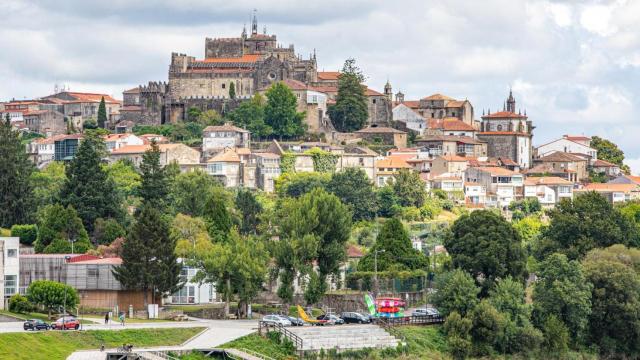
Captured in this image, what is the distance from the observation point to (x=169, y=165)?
383 ft

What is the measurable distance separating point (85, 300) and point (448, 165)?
5921 cm

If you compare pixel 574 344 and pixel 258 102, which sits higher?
pixel 258 102

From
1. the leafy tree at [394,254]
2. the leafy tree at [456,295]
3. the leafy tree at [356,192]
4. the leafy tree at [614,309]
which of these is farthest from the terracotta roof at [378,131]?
the leafy tree at [456,295]

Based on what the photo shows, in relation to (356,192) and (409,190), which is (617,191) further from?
(356,192)

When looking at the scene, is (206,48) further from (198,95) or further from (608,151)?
(608,151)

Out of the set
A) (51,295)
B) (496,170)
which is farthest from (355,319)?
(496,170)

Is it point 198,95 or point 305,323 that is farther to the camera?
point 198,95

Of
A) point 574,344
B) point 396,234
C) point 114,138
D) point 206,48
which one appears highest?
point 206,48

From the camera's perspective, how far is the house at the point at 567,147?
152m

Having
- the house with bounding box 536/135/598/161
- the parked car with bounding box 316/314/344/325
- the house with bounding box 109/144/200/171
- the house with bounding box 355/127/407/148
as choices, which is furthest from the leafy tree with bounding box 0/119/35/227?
the house with bounding box 536/135/598/161

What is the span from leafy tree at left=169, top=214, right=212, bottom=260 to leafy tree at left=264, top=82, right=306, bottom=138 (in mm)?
39328

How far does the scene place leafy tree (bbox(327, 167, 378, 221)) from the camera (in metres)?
115

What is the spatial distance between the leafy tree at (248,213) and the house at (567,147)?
5425 cm

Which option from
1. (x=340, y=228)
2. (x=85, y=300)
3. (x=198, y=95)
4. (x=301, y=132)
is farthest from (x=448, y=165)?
(x=85, y=300)
